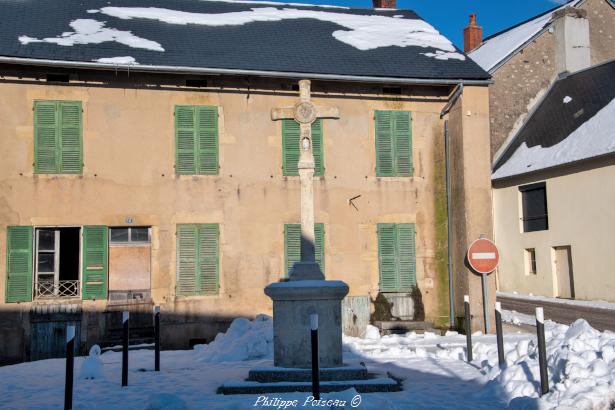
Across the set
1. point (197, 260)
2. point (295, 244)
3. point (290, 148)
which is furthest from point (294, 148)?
point (197, 260)

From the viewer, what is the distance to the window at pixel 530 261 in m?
22.2

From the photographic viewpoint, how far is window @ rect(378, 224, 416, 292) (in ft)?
47.2

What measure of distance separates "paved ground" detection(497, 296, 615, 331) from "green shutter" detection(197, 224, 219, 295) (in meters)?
7.54

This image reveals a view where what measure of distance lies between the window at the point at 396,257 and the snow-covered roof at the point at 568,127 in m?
6.94

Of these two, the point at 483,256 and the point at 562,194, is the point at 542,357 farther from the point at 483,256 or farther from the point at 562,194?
the point at 562,194

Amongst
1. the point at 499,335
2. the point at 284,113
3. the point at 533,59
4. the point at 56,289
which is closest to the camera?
the point at 499,335

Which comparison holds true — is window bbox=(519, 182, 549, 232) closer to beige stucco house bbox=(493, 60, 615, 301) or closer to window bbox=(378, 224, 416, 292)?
beige stucco house bbox=(493, 60, 615, 301)

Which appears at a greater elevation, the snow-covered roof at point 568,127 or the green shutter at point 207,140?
the snow-covered roof at point 568,127

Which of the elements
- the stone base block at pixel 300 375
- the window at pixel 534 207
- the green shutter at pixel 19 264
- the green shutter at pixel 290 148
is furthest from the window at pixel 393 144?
the window at pixel 534 207

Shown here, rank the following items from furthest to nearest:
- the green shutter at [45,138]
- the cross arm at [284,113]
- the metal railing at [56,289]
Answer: the green shutter at [45,138] → the metal railing at [56,289] → the cross arm at [284,113]

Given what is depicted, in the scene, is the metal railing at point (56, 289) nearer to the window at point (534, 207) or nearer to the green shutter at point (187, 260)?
the green shutter at point (187, 260)

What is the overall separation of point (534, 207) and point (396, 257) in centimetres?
916

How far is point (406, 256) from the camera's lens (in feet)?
47.5

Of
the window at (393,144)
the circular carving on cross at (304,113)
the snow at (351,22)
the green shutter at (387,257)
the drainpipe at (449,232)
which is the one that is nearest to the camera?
the circular carving on cross at (304,113)
